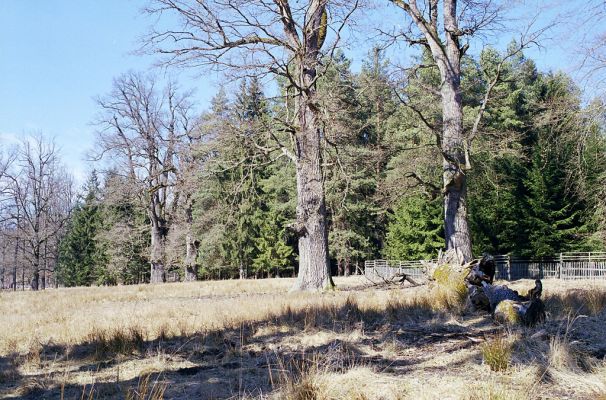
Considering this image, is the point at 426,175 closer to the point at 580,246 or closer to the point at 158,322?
the point at 580,246

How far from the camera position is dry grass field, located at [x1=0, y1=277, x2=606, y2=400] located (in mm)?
3889

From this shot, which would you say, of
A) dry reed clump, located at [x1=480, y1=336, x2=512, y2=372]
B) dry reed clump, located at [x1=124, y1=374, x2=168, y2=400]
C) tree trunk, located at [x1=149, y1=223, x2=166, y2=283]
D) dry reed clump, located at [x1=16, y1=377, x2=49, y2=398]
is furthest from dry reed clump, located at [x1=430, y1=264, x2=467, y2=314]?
tree trunk, located at [x1=149, y1=223, x2=166, y2=283]

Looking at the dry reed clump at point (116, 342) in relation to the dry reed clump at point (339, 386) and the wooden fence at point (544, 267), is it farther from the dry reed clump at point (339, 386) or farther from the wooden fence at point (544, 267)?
the wooden fence at point (544, 267)

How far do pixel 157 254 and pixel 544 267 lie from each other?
87.0ft

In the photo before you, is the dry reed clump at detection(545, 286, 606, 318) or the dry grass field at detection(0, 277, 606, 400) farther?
the dry reed clump at detection(545, 286, 606, 318)

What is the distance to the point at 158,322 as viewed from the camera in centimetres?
786

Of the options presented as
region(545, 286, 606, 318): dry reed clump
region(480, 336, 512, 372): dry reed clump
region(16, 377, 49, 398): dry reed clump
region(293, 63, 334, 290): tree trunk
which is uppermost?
region(293, 63, 334, 290): tree trunk

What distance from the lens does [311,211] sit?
525 inches

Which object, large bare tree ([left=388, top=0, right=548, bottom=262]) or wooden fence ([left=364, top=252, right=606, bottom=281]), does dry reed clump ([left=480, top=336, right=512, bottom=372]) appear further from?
wooden fence ([left=364, top=252, right=606, bottom=281])

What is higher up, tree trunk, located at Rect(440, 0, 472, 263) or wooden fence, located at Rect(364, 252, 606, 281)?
tree trunk, located at Rect(440, 0, 472, 263)

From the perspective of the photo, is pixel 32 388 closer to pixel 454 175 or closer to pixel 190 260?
pixel 454 175

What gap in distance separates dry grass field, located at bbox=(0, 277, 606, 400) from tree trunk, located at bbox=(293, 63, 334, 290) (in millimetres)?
4217

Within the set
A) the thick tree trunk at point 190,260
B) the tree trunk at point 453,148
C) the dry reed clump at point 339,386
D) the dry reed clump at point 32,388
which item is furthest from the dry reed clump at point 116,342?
the thick tree trunk at point 190,260

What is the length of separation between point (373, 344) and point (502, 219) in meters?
33.3
